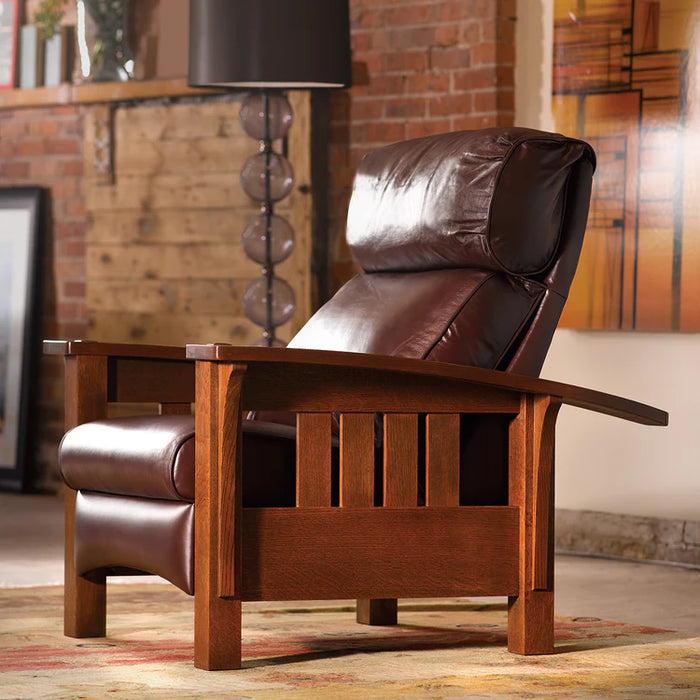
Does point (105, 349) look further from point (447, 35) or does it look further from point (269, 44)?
point (447, 35)

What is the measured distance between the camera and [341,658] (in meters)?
2.78

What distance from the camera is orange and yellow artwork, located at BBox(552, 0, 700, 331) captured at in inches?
166

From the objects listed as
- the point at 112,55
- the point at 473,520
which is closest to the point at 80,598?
the point at 473,520

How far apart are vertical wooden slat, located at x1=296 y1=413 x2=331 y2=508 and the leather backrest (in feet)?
0.90

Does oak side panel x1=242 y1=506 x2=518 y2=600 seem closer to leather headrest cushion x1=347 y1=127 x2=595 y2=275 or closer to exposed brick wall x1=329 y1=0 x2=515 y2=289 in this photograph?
leather headrest cushion x1=347 y1=127 x2=595 y2=275

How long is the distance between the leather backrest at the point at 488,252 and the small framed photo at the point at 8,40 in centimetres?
344

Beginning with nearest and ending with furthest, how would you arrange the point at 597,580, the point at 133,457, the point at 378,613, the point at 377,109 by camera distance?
the point at 133,457
the point at 378,613
the point at 597,580
the point at 377,109

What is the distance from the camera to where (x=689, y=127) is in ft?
13.8

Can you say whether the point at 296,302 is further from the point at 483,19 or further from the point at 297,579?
the point at 297,579

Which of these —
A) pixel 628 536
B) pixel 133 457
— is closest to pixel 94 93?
pixel 628 536

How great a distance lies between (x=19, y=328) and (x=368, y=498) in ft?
11.6

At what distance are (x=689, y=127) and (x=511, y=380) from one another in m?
1.76

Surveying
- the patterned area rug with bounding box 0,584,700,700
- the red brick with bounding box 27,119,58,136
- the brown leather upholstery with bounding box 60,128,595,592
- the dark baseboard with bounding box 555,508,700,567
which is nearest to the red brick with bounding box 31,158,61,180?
the red brick with bounding box 27,119,58,136

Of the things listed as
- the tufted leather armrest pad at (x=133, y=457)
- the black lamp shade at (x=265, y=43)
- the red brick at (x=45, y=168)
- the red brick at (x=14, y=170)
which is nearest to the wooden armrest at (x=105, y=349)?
the tufted leather armrest pad at (x=133, y=457)
